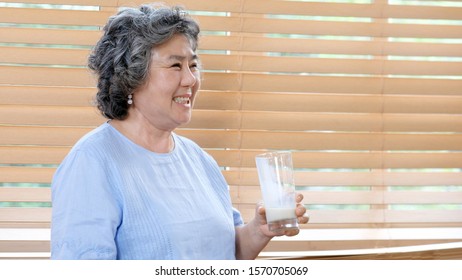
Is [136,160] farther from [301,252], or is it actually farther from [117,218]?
[301,252]

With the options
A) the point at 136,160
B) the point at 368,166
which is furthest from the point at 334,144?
the point at 136,160

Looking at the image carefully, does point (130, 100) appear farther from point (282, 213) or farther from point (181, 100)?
point (282, 213)

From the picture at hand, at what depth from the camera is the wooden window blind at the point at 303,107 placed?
2.03m

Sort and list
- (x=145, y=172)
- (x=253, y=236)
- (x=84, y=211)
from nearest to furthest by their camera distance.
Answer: (x=84, y=211) < (x=145, y=172) < (x=253, y=236)

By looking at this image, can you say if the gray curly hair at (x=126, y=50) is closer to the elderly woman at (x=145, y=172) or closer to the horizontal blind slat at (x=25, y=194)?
the elderly woman at (x=145, y=172)

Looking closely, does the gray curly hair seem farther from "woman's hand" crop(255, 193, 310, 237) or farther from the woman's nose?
"woman's hand" crop(255, 193, 310, 237)

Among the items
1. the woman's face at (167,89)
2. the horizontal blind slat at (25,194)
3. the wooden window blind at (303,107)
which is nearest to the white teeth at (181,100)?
the woman's face at (167,89)

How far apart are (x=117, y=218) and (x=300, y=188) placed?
2.39ft

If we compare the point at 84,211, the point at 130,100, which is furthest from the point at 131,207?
the point at 130,100

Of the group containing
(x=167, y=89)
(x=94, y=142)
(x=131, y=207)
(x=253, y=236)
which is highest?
(x=167, y=89)

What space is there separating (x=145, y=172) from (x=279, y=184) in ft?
1.11

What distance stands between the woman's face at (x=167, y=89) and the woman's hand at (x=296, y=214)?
0.30 meters

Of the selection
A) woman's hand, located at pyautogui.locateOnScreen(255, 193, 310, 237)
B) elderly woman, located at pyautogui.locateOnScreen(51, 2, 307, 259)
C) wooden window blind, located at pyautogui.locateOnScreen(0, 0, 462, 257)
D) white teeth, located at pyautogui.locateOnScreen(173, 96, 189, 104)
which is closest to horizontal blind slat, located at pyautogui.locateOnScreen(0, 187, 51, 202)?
wooden window blind, located at pyautogui.locateOnScreen(0, 0, 462, 257)

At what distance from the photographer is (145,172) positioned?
1.83 meters
